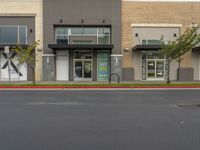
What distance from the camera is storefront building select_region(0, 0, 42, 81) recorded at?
110 ft

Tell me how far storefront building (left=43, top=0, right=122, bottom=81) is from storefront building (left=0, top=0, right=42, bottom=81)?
0.78 meters

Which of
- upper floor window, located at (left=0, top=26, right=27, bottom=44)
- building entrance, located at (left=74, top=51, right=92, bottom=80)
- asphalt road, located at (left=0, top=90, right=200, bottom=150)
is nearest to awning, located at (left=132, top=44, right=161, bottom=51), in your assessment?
building entrance, located at (left=74, top=51, right=92, bottom=80)

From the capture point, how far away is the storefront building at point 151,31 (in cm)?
3406

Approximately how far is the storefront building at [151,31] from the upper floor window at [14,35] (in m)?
9.54

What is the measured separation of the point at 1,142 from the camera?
745cm

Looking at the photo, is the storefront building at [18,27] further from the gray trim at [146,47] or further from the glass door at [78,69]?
A: the gray trim at [146,47]

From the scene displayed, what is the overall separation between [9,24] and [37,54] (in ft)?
12.8

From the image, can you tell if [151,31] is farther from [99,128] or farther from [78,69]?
[99,128]

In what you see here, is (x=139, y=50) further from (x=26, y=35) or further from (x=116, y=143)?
(x=116, y=143)

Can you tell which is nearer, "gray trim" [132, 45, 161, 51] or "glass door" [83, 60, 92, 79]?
"gray trim" [132, 45, 161, 51]

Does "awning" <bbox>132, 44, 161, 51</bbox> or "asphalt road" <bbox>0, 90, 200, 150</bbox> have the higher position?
"awning" <bbox>132, 44, 161, 51</bbox>

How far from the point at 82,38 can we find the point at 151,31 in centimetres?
674

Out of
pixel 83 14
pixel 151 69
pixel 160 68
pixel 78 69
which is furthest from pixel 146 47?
pixel 78 69

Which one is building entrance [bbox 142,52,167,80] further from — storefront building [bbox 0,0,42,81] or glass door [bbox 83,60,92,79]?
storefront building [bbox 0,0,42,81]
